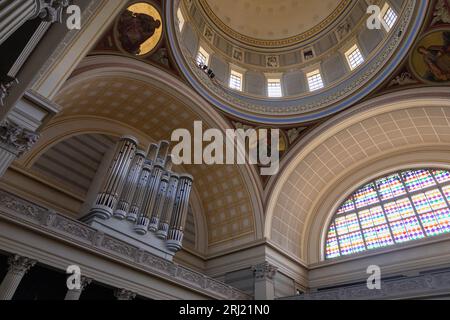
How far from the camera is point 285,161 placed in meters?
16.7

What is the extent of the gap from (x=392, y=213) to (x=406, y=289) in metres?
5.08

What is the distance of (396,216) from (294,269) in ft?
18.3

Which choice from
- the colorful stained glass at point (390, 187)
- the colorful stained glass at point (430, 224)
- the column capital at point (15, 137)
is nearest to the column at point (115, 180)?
the column capital at point (15, 137)

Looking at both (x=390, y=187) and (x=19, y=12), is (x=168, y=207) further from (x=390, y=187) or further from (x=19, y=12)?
(x=390, y=187)

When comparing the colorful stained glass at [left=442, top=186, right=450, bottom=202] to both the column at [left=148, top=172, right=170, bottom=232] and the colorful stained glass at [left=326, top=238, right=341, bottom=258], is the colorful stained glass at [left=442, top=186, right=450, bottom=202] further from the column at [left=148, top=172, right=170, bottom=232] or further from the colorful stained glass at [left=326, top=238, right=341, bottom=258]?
the column at [left=148, top=172, right=170, bottom=232]

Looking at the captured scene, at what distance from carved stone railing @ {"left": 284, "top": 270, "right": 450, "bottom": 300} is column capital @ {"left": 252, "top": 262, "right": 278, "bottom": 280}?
260 centimetres

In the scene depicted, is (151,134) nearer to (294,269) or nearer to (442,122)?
(294,269)

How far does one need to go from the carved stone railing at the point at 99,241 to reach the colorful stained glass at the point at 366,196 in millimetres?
8899

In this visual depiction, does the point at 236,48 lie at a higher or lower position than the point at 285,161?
higher

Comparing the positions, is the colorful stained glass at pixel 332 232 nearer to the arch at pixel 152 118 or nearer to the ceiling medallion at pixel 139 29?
the arch at pixel 152 118

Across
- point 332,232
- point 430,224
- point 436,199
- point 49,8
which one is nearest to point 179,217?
point 332,232

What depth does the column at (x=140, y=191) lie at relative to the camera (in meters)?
11.4

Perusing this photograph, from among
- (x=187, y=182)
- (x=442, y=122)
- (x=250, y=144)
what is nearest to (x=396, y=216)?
(x=442, y=122)

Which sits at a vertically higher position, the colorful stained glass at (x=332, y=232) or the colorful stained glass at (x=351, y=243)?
the colorful stained glass at (x=332, y=232)
